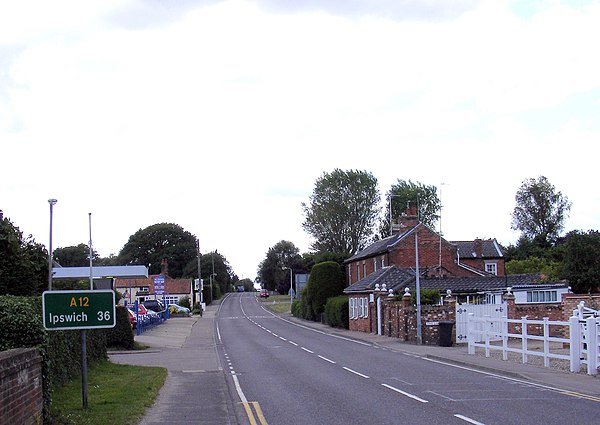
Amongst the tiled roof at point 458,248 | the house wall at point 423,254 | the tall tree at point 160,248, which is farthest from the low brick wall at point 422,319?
the tall tree at point 160,248

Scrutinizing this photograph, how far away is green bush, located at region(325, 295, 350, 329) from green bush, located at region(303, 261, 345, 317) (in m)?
5.03

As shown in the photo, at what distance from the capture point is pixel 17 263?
20.6 m

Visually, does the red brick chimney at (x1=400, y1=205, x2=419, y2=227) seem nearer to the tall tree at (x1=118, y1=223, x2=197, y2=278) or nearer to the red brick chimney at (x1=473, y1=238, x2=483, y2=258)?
the red brick chimney at (x1=473, y1=238, x2=483, y2=258)

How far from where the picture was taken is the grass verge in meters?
12.7

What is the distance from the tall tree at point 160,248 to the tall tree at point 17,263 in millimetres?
121945

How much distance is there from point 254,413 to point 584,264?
173 feet

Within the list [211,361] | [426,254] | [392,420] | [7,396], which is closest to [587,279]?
[426,254]

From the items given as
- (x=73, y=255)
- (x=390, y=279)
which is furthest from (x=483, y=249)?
(x=73, y=255)

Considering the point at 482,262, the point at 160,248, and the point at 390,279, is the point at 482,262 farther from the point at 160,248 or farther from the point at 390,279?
the point at 160,248

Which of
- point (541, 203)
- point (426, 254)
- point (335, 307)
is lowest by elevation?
point (335, 307)

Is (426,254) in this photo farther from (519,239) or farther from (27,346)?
(27,346)

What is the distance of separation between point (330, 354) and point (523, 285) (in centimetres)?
1980

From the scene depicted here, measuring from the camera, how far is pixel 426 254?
6112 centimetres

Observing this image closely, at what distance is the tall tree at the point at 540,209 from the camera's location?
9356 centimetres
